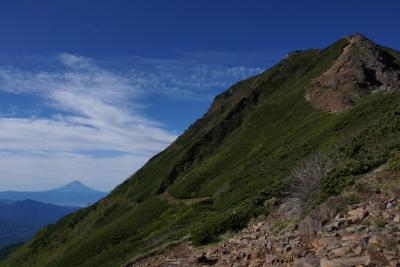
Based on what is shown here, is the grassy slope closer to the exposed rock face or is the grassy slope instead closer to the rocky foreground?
the rocky foreground

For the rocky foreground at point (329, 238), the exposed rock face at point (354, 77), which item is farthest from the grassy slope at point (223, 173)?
the exposed rock face at point (354, 77)

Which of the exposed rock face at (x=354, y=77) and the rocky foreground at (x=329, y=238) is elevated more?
the exposed rock face at (x=354, y=77)

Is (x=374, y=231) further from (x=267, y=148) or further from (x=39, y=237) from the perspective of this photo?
(x=39, y=237)

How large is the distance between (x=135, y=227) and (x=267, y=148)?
20.6 meters

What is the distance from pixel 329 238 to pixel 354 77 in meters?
63.3

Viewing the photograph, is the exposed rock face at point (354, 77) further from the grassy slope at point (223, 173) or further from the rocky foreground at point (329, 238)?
the rocky foreground at point (329, 238)

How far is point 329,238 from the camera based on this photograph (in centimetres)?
1360

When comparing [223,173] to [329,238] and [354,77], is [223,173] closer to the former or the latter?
[354,77]

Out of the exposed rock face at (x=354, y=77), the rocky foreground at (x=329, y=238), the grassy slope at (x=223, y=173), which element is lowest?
the rocky foreground at (x=329, y=238)

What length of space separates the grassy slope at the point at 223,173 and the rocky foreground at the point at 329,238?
7.15ft

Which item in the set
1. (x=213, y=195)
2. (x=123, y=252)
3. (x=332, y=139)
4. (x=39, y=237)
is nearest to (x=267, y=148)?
(x=213, y=195)

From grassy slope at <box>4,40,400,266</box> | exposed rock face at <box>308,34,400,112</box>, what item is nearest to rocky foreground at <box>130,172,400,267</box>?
grassy slope at <box>4,40,400,266</box>

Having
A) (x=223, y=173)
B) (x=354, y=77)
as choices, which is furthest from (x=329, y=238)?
(x=354, y=77)

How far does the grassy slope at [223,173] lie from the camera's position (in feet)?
106
